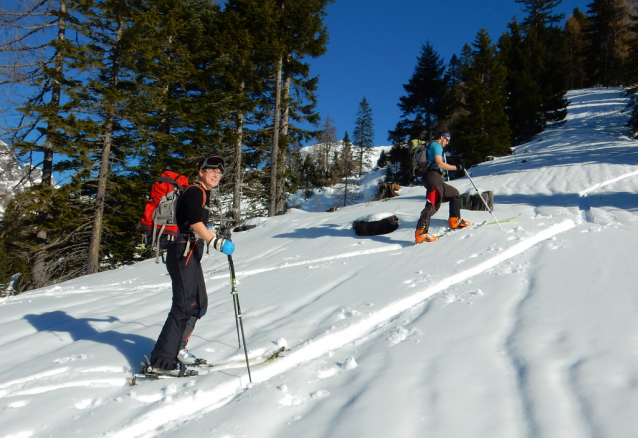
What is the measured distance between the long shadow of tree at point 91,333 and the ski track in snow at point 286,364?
1.09 meters

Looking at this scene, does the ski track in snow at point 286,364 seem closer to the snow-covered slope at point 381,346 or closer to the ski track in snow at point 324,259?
the snow-covered slope at point 381,346

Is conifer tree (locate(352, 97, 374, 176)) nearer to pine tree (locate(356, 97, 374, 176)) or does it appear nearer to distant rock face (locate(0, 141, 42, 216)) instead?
pine tree (locate(356, 97, 374, 176))

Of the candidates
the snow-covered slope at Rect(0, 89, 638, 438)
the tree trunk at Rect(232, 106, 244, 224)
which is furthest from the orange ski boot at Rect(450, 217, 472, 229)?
the tree trunk at Rect(232, 106, 244, 224)

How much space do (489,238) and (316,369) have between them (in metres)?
4.93

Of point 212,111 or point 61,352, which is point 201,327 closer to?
point 61,352

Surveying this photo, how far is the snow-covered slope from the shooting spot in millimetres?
2307

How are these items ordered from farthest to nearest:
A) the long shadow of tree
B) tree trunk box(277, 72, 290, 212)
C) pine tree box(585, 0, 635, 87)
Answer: pine tree box(585, 0, 635, 87) < tree trunk box(277, 72, 290, 212) < the long shadow of tree

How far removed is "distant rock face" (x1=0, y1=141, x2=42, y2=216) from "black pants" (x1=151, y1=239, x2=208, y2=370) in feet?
41.5

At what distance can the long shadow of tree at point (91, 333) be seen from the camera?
3.87m

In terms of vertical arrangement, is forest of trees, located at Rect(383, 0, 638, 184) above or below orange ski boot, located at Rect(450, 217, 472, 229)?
above

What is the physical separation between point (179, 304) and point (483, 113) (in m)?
27.1

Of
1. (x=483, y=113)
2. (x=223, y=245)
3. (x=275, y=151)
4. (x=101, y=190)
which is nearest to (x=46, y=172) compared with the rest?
(x=101, y=190)

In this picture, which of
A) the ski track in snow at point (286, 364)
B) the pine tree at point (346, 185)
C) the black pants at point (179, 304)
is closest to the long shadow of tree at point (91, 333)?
the black pants at point (179, 304)

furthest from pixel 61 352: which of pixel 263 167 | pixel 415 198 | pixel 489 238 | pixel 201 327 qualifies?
pixel 263 167
